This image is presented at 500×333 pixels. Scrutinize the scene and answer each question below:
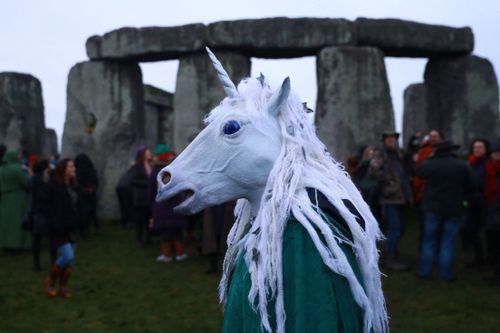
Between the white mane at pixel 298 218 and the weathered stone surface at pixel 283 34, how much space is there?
28.5 ft

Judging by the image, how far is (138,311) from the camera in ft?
20.1

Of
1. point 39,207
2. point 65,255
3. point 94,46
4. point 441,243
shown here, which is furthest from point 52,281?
point 94,46

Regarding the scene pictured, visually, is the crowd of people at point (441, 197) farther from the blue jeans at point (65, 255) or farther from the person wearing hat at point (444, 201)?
the blue jeans at point (65, 255)

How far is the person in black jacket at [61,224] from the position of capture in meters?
6.53

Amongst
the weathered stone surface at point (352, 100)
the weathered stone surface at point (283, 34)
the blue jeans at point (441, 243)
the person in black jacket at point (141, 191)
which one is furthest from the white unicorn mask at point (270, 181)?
the weathered stone surface at point (283, 34)

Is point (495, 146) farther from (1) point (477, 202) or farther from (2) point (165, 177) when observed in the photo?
(2) point (165, 177)

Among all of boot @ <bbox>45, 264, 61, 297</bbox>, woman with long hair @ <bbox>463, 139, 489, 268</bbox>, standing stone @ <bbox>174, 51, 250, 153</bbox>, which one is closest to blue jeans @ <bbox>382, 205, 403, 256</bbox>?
woman with long hair @ <bbox>463, 139, 489, 268</bbox>

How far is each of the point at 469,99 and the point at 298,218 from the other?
999 cm

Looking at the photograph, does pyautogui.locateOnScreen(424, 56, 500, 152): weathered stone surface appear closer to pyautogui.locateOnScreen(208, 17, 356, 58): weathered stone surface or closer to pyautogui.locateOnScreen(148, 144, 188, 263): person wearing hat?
pyautogui.locateOnScreen(208, 17, 356, 58): weathered stone surface

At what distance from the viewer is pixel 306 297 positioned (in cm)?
189

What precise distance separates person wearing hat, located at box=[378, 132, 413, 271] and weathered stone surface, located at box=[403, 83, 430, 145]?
28.8 feet

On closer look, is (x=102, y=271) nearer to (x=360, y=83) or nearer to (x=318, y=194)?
(x=360, y=83)

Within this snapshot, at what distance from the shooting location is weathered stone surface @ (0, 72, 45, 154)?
1334cm

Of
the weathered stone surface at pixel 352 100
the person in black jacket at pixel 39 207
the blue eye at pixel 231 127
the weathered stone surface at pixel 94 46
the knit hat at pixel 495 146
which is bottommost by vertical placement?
the person in black jacket at pixel 39 207
